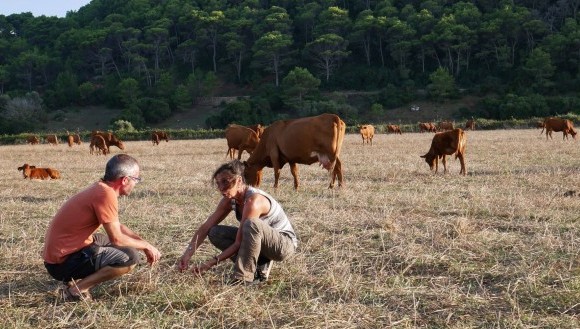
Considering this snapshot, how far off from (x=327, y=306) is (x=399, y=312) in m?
0.55

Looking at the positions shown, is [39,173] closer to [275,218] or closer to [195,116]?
[275,218]

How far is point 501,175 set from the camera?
13.0 meters

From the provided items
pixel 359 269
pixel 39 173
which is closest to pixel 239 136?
pixel 39 173

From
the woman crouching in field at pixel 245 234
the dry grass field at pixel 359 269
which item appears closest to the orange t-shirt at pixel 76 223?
the dry grass field at pixel 359 269

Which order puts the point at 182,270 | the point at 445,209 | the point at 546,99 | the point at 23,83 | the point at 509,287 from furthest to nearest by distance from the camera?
the point at 23,83
the point at 546,99
the point at 445,209
the point at 182,270
the point at 509,287

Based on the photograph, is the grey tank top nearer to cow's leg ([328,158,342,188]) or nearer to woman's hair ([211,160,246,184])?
woman's hair ([211,160,246,184])

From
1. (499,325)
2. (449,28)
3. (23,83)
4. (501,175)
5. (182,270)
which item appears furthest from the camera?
(23,83)

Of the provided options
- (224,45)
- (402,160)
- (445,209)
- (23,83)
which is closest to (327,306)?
(445,209)

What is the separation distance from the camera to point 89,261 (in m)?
4.80

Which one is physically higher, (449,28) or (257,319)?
(449,28)

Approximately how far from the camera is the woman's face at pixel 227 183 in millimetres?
5156

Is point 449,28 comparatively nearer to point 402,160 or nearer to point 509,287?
point 402,160

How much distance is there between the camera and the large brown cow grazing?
12172mm

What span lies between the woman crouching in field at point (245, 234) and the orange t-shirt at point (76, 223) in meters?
0.90
